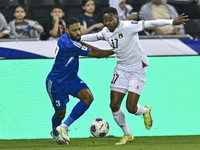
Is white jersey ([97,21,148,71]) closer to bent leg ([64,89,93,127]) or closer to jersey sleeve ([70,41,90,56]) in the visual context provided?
jersey sleeve ([70,41,90,56])

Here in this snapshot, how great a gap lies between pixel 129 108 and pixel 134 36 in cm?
131

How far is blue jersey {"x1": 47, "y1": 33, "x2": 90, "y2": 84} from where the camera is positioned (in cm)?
593

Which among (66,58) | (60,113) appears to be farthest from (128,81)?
(60,113)

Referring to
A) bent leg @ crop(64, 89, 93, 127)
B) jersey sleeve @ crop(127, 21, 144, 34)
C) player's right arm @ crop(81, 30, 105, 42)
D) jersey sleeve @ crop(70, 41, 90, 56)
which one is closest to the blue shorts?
bent leg @ crop(64, 89, 93, 127)

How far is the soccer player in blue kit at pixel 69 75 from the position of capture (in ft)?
19.5

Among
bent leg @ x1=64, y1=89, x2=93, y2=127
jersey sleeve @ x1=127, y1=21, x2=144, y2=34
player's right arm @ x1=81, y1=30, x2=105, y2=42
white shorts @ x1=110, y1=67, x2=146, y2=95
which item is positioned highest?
jersey sleeve @ x1=127, y1=21, x2=144, y2=34

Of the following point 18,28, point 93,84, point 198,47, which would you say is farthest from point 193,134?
point 18,28

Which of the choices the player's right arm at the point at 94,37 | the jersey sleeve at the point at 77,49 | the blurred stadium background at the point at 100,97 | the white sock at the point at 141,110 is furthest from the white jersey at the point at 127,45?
the blurred stadium background at the point at 100,97

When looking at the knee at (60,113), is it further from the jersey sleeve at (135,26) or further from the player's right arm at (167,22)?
the player's right arm at (167,22)

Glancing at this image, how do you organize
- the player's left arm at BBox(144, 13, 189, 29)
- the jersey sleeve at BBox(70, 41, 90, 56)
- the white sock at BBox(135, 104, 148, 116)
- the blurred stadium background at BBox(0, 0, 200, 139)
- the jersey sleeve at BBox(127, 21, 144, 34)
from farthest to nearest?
the blurred stadium background at BBox(0, 0, 200, 139), the white sock at BBox(135, 104, 148, 116), the jersey sleeve at BBox(127, 21, 144, 34), the jersey sleeve at BBox(70, 41, 90, 56), the player's left arm at BBox(144, 13, 189, 29)

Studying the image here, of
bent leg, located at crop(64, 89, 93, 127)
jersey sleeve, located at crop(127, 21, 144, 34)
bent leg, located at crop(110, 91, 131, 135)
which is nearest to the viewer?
bent leg, located at crop(64, 89, 93, 127)

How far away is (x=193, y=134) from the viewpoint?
7.79 metres

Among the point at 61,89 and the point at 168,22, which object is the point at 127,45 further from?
the point at 61,89

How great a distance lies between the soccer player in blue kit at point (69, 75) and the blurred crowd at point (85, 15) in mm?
2116
